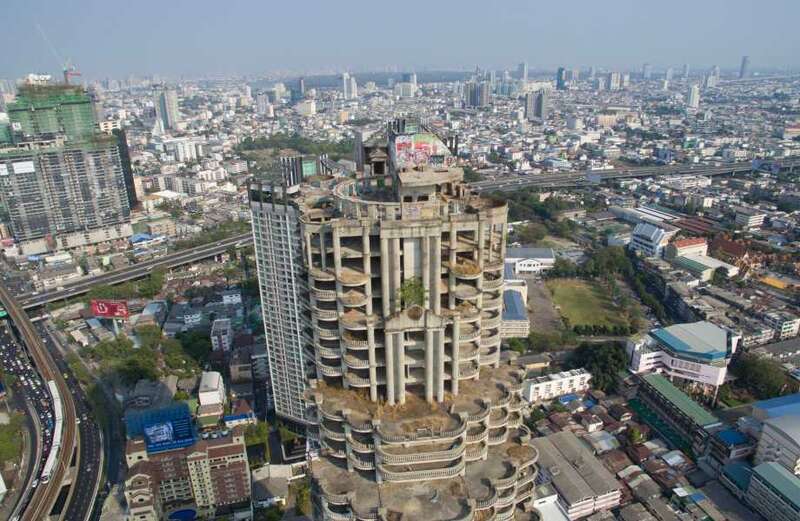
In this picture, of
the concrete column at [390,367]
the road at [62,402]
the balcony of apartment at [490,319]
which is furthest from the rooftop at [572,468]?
the road at [62,402]

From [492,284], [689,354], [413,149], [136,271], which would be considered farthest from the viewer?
[136,271]

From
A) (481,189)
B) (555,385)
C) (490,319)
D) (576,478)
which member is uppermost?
(490,319)

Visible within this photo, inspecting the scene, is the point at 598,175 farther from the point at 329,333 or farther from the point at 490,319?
the point at 329,333

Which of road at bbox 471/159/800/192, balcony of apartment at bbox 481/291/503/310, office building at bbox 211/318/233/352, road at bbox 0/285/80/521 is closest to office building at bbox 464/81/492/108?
road at bbox 471/159/800/192

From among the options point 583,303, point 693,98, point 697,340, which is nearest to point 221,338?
point 583,303

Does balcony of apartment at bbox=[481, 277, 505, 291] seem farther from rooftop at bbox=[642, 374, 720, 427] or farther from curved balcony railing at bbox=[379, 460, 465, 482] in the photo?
rooftop at bbox=[642, 374, 720, 427]

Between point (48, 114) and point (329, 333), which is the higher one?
point (329, 333)
